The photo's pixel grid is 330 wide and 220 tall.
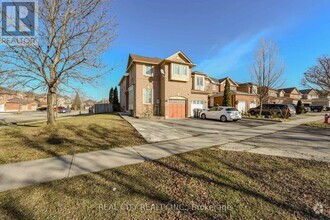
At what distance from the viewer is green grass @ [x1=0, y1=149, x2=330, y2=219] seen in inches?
107

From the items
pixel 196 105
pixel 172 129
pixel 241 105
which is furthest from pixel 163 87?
pixel 241 105

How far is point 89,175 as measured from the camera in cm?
411

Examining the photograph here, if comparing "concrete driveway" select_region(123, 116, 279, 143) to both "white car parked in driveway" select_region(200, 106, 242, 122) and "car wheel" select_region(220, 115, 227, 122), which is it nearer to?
"white car parked in driveway" select_region(200, 106, 242, 122)

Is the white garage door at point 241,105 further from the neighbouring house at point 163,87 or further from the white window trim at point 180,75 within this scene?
the white window trim at point 180,75

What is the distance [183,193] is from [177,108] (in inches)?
645

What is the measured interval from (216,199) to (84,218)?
7.98 ft

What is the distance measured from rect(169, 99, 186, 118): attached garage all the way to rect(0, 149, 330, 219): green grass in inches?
569

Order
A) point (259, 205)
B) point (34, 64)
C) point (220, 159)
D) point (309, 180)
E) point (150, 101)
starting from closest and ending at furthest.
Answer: point (259, 205) < point (309, 180) < point (220, 159) < point (34, 64) < point (150, 101)

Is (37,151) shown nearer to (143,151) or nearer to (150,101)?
(143,151)

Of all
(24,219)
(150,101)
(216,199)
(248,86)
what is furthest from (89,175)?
(248,86)

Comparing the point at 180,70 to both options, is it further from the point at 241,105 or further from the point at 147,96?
the point at 241,105

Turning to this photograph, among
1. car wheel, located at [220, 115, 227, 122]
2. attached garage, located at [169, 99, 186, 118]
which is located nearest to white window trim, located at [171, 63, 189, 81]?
attached garage, located at [169, 99, 186, 118]

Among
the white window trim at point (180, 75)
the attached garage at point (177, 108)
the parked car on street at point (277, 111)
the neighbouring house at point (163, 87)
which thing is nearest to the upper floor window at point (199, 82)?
the neighbouring house at point (163, 87)

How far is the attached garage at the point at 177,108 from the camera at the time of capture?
19109mm
